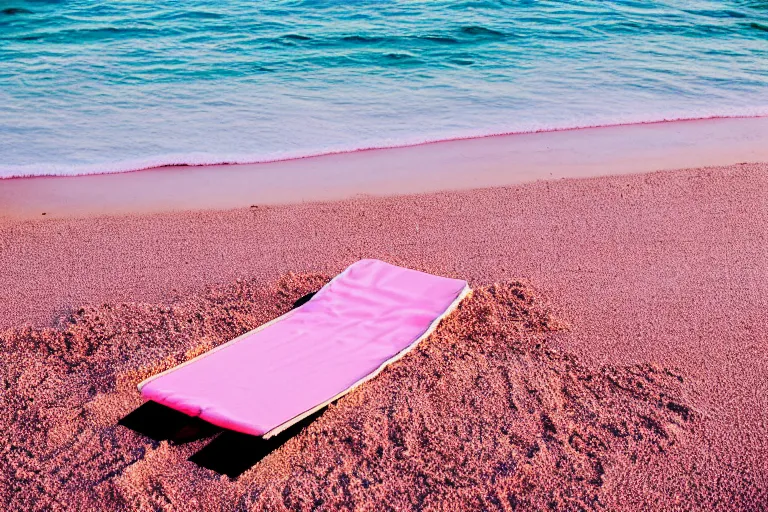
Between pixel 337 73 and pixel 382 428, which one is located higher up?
pixel 337 73

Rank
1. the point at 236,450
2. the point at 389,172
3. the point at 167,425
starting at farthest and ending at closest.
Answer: the point at 389,172 < the point at 167,425 < the point at 236,450

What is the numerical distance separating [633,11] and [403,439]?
32.6 feet

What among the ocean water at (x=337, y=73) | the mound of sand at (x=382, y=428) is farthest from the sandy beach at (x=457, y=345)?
the ocean water at (x=337, y=73)

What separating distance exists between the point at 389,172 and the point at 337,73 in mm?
3127

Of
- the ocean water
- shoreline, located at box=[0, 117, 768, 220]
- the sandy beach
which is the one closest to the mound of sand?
the sandy beach

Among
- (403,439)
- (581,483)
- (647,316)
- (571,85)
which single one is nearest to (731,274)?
(647,316)

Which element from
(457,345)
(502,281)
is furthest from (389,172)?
(457,345)

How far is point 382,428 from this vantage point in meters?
2.74

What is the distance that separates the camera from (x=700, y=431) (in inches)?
108

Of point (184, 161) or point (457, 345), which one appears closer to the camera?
point (457, 345)

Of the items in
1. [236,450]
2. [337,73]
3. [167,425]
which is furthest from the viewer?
[337,73]

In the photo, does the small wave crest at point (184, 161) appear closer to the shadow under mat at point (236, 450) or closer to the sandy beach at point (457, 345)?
the sandy beach at point (457, 345)

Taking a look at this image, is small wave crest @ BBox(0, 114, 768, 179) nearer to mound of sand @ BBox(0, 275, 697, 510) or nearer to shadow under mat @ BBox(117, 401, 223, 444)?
mound of sand @ BBox(0, 275, 697, 510)

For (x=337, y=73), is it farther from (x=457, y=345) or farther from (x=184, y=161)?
(x=457, y=345)
